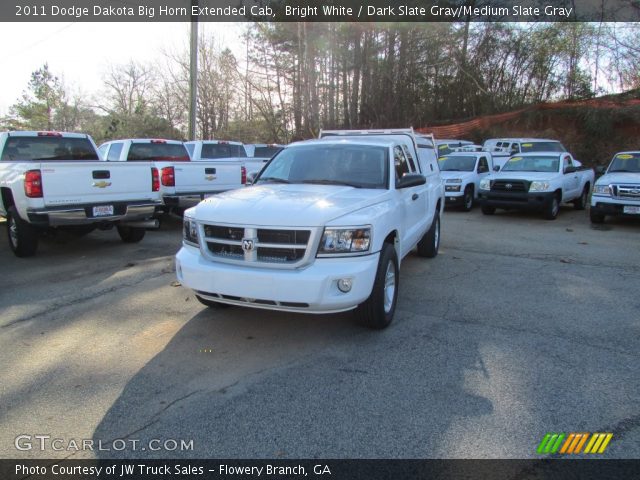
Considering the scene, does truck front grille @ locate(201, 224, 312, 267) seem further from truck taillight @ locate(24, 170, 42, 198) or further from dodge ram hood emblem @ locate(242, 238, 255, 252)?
truck taillight @ locate(24, 170, 42, 198)

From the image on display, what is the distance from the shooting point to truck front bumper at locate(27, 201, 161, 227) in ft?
22.0

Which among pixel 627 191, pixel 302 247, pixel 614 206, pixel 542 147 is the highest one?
pixel 542 147

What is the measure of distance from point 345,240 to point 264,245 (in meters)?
0.69

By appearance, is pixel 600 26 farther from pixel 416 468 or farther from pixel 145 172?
pixel 416 468

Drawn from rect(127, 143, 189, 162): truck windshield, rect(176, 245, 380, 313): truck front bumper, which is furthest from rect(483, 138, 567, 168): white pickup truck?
rect(176, 245, 380, 313): truck front bumper

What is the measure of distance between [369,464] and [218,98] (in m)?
37.0

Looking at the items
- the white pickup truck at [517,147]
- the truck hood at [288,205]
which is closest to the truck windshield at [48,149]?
the truck hood at [288,205]

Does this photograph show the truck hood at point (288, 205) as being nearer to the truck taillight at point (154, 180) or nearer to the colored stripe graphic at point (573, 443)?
the colored stripe graphic at point (573, 443)

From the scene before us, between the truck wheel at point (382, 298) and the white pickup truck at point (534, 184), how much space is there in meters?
8.68

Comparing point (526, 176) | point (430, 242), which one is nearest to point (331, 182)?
point (430, 242)

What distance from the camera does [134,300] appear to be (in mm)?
5480

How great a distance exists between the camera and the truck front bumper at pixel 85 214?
672cm

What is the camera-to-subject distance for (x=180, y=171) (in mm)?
9664

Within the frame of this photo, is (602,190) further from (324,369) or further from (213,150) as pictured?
(213,150)
